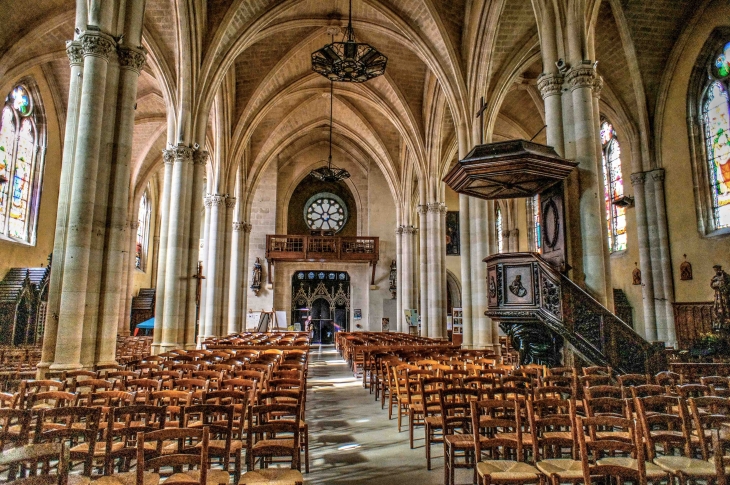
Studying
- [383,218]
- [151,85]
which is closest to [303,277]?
[383,218]

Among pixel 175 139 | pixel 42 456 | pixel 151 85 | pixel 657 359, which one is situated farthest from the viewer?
pixel 151 85

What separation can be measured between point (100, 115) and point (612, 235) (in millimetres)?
18296

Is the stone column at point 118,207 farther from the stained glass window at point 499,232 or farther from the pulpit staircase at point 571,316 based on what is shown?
the stained glass window at point 499,232

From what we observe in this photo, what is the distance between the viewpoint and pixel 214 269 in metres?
20.7

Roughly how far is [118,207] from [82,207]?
61 centimetres

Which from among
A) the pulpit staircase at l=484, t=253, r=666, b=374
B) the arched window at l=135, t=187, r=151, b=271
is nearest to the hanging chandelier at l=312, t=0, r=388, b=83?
the pulpit staircase at l=484, t=253, r=666, b=374

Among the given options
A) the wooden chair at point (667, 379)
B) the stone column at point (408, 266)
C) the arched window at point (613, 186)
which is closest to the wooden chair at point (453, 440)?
the wooden chair at point (667, 379)

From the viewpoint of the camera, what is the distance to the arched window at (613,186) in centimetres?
1862

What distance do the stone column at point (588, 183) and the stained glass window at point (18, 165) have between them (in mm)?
17799

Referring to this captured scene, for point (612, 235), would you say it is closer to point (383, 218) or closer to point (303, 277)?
point (383, 218)

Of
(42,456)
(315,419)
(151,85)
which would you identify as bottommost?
(315,419)

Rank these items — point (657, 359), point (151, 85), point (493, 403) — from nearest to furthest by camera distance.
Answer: point (493, 403) → point (657, 359) → point (151, 85)

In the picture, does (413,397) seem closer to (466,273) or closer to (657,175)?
(466,273)

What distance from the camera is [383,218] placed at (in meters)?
29.7
